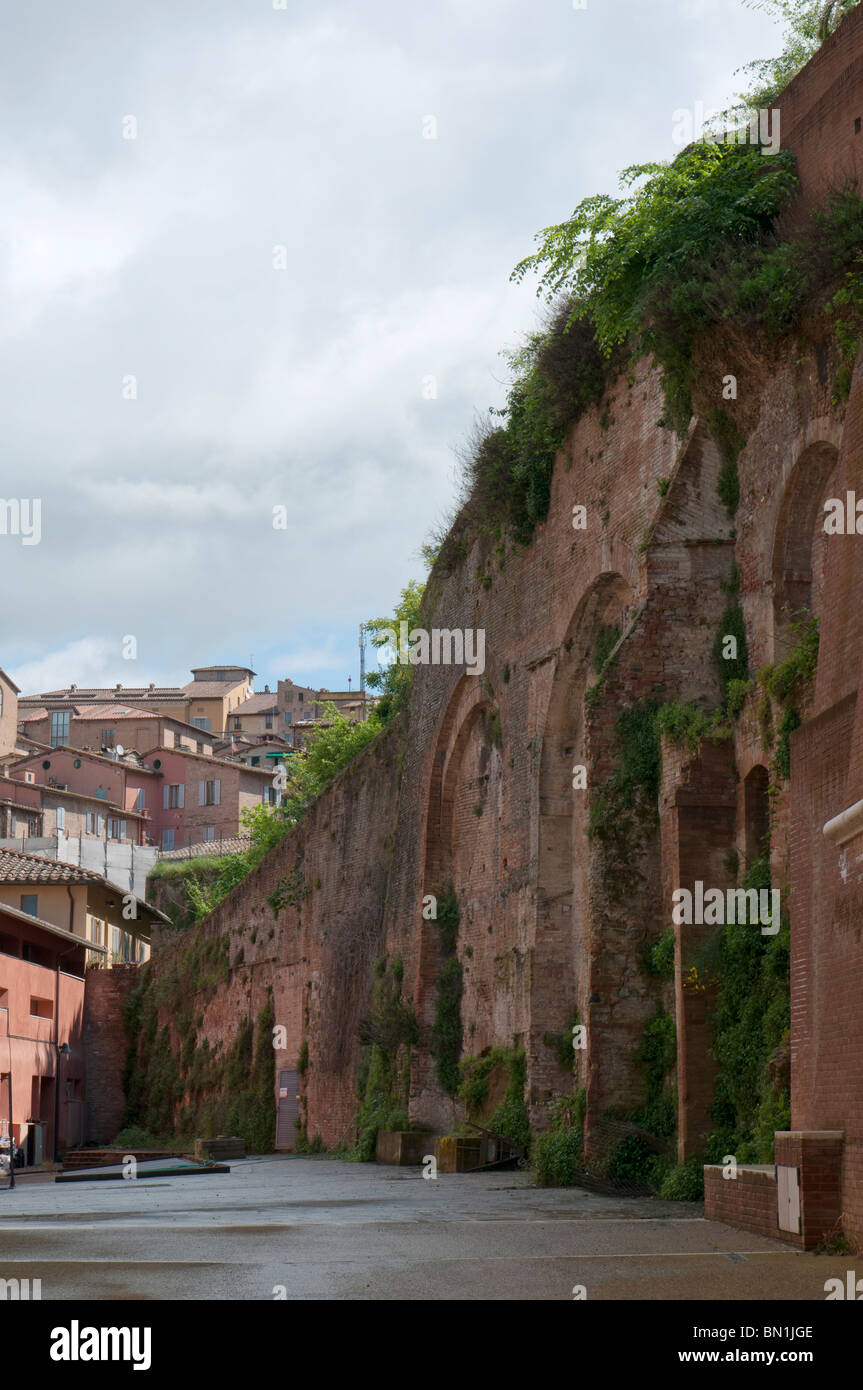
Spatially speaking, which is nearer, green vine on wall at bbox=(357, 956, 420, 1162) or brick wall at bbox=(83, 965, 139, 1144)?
green vine on wall at bbox=(357, 956, 420, 1162)

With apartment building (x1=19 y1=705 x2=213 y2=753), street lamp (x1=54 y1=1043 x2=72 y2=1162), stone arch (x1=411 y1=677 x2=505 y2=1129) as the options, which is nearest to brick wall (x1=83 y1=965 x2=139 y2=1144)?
street lamp (x1=54 y1=1043 x2=72 y2=1162)

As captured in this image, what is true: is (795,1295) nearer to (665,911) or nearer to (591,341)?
(665,911)

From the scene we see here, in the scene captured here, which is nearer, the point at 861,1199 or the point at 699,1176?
the point at 861,1199

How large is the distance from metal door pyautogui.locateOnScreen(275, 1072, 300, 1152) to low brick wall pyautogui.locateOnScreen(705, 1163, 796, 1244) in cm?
2188

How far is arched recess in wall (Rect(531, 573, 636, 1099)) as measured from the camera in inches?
840

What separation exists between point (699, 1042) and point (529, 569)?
9813mm

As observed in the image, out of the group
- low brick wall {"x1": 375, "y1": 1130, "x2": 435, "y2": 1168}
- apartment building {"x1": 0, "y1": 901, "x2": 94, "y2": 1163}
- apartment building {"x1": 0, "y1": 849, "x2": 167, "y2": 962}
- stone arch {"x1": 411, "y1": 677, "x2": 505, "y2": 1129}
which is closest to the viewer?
stone arch {"x1": 411, "y1": 677, "x2": 505, "y2": 1129}

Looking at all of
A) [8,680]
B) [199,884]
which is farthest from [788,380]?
[8,680]

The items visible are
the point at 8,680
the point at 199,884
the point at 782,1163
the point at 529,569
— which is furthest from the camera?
the point at 8,680

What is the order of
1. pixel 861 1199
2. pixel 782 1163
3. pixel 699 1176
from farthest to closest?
pixel 699 1176 < pixel 782 1163 < pixel 861 1199

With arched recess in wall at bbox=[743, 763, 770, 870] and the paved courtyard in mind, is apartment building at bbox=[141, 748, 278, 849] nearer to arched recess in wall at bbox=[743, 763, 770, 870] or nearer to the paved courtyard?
the paved courtyard

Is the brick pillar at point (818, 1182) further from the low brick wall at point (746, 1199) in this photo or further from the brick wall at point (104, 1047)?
the brick wall at point (104, 1047)

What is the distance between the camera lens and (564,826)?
22.5 meters

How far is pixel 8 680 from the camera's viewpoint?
7794cm
